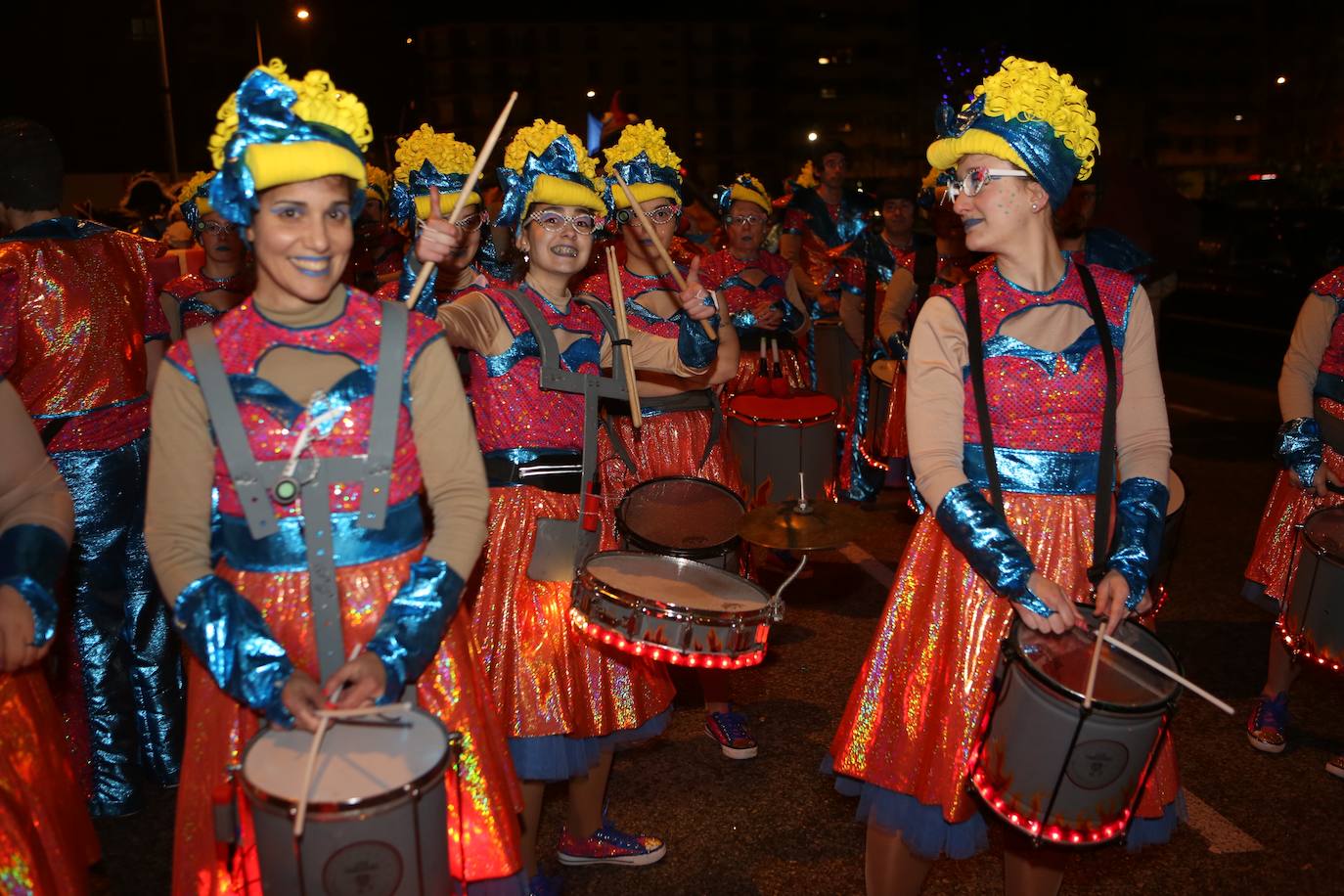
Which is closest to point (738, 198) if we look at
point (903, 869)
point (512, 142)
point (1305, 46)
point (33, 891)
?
point (512, 142)

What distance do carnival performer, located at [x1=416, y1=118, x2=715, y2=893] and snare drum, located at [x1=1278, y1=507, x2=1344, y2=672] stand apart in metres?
2.16

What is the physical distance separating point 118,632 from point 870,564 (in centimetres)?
426

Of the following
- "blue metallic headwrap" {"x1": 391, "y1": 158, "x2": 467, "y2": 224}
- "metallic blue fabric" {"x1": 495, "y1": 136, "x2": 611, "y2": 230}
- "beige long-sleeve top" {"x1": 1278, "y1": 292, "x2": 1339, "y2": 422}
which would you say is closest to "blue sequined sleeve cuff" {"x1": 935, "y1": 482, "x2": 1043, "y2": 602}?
"metallic blue fabric" {"x1": 495, "y1": 136, "x2": 611, "y2": 230}

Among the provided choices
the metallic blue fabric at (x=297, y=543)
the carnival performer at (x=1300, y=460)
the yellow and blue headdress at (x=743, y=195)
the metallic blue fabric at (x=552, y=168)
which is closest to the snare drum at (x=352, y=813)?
the metallic blue fabric at (x=297, y=543)

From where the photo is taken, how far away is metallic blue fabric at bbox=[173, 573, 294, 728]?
2.15m

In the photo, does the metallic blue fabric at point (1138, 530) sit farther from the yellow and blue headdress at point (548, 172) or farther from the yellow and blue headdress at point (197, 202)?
the yellow and blue headdress at point (197, 202)

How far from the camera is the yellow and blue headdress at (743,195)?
752 cm

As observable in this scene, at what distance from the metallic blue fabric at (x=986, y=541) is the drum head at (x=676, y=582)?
2.09 ft

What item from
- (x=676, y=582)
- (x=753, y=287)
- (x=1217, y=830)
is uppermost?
(x=753, y=287)

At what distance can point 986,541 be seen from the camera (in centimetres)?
276

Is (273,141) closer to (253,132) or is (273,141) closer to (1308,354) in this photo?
(253,132)

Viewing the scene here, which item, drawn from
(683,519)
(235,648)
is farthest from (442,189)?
(235,648)

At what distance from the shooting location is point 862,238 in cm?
852

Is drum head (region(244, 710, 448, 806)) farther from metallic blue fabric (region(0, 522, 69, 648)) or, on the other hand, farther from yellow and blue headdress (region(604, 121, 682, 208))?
yellow and blue headdress (region(604, 121, 682, 208))
